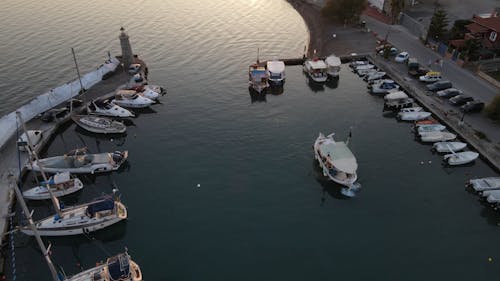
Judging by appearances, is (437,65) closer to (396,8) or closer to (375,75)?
(375,75)

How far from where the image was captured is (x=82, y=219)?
44.7m

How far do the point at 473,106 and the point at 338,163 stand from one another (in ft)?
103

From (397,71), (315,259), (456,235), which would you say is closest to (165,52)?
(397,71)

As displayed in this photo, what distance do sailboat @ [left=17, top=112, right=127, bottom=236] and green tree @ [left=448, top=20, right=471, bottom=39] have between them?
8707 centimetres

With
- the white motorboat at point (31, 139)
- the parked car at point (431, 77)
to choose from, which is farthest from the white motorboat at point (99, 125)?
the parked car at point (431, 77)

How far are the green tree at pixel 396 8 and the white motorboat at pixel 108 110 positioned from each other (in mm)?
78224

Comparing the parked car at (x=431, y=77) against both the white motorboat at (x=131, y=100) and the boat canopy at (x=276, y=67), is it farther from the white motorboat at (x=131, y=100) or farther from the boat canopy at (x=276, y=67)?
the white motorboat at (x=131, y=100)

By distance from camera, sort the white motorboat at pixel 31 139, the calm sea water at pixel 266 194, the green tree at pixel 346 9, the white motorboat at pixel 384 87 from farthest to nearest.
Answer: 1. the green tree at pixel 346 9
2. the white motorboat at pixel 384 87
3. the white motorboat at pixel 31 139
4. the calm sea water at pixel 266 194

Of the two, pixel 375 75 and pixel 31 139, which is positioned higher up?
pixel 375 75

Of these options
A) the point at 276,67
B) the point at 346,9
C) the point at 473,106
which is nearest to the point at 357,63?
the point at 276,67

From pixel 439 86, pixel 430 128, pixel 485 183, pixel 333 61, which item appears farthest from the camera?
pixel 333 61

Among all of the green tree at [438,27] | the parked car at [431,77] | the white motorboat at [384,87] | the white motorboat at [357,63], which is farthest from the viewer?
the white motorboat at [357,63]

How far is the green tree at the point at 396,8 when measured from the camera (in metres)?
98.7

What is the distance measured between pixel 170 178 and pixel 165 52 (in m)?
53.3
